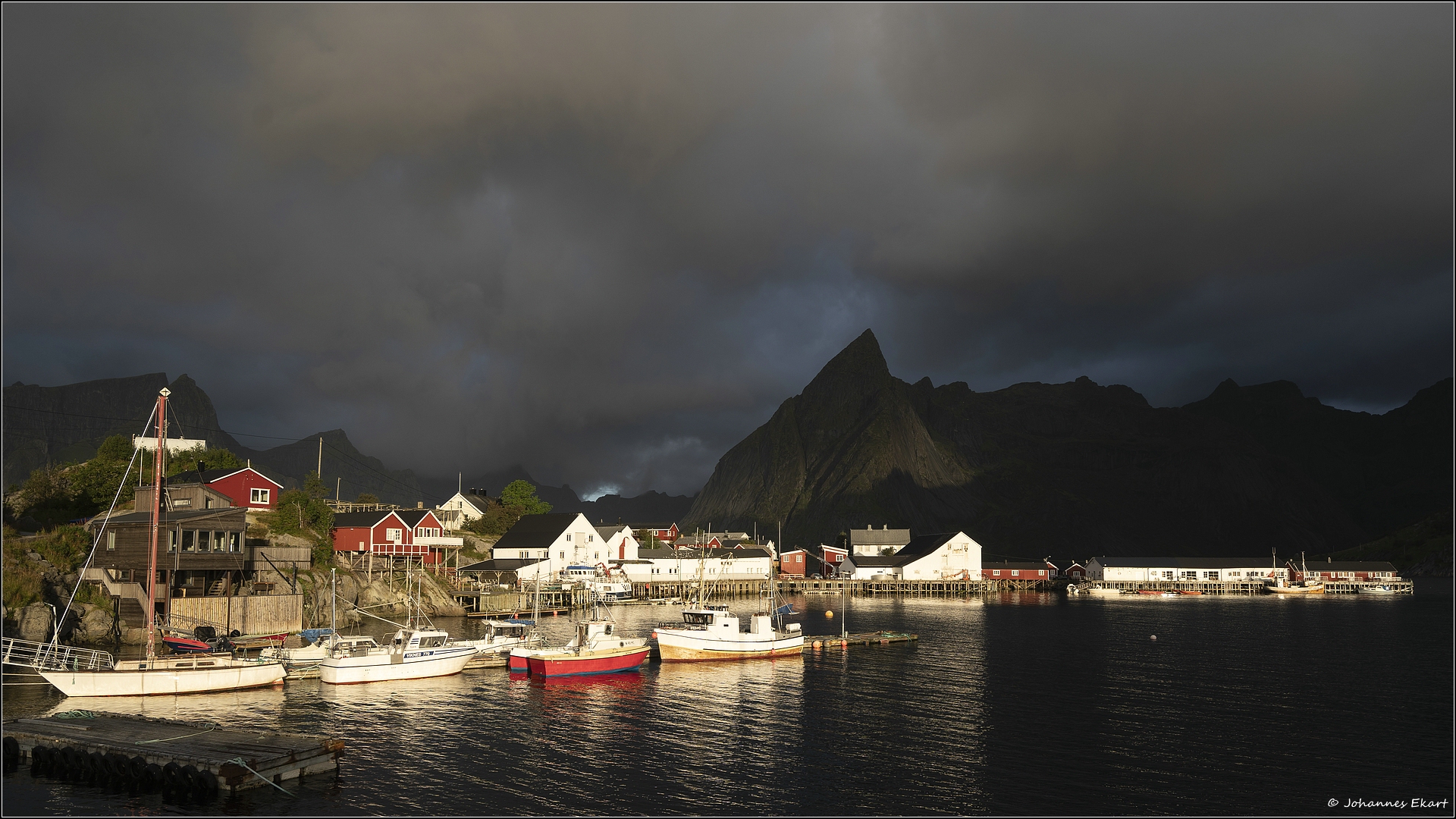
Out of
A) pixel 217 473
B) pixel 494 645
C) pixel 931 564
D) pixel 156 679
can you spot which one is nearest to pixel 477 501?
pixel 217 473

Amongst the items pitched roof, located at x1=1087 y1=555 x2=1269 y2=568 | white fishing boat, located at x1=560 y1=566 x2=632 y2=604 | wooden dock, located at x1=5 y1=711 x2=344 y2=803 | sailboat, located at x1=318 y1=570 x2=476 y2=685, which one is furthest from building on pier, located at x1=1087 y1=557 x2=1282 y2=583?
wooden dock, located at x1=5 y1=711 x2=344 y2=803

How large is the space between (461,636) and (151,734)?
141 ft

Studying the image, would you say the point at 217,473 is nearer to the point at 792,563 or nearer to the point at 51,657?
the point at 51,657

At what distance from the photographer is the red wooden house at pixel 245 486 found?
8906 cm

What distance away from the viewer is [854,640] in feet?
233

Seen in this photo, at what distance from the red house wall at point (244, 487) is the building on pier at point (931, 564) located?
9987 centimetres

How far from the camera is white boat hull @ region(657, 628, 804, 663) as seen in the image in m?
59.2

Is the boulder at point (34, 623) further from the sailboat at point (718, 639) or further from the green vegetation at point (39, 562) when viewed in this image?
the sailboat at point (718, 639)

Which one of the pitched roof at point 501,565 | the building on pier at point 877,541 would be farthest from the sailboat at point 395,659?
the building on pier at point 877,541

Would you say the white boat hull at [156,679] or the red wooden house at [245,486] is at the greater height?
the red wooden house at [245,486]

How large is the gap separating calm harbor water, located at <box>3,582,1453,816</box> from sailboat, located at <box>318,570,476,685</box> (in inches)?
38.2

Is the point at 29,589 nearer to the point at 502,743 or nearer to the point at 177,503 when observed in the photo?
the point at 177,503

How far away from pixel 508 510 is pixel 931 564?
75.1 metres

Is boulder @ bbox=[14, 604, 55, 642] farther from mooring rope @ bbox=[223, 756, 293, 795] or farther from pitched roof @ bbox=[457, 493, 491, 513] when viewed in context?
pitched roof @ bbox=[457, 493, 491, 513]
